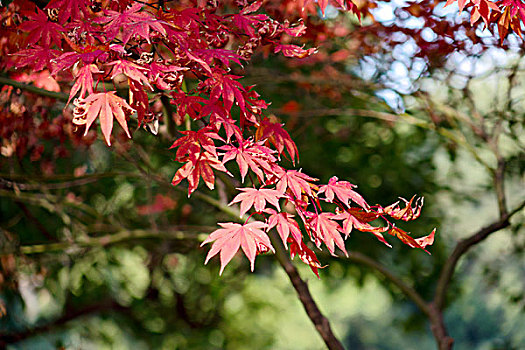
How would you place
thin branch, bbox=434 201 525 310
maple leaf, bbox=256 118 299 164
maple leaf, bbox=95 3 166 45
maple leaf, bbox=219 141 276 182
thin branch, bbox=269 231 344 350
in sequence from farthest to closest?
thin branch, bbox=434 201 525 310 < thin branch, bbox=269 231 344 350 < maple leaf, bbox=256 118 299 164 < maple leaf, bbox=219 141 276 182 < maple leaf, bbox=95 3 166 45

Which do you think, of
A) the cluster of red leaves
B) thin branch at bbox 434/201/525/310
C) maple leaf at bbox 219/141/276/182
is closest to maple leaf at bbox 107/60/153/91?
the cluster of red leaves

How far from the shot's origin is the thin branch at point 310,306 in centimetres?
182

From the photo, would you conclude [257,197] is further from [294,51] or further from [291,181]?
[294,51]

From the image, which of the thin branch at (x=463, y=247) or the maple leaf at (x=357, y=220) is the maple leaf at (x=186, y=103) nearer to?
the maple leaf at (x=357, y=220)

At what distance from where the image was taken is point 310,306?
1859 mm

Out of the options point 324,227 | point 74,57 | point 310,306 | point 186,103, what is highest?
point 74,57

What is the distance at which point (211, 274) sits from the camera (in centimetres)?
461

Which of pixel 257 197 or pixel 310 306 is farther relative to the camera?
pixel 310 306

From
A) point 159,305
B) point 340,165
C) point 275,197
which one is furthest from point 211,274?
point 275,197

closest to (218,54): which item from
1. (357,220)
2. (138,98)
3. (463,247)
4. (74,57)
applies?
(138,98)

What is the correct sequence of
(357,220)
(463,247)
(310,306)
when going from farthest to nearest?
(463,247) < (310,306) < (357,220)

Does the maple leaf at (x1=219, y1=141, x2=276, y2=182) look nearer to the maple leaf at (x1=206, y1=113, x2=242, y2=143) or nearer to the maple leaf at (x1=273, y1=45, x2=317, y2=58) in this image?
the maple leaf at (x1=206, y1=113, x2=242, y2=143)

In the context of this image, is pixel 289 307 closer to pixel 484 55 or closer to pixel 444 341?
pixel 444 341

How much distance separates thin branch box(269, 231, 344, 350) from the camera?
5.97ft
